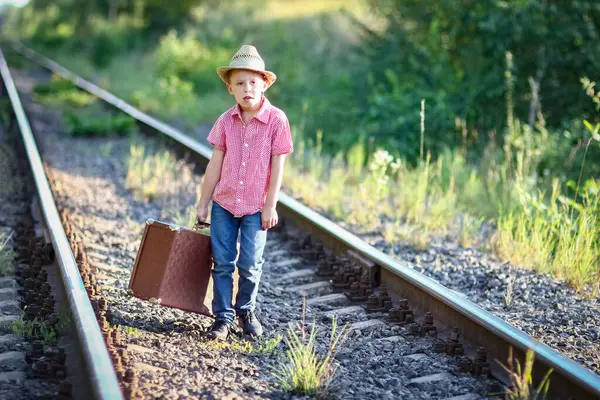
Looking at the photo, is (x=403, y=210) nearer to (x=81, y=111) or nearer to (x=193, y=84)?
→ (x=81, y=111)

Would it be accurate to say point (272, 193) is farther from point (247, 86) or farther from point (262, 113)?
point (247, 86)

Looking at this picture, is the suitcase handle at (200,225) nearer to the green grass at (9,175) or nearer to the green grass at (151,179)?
the green grass at (151,179)

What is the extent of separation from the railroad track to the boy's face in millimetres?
1198

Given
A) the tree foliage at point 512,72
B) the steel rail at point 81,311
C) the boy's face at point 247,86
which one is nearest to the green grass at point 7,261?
the steel rail at point 81,311

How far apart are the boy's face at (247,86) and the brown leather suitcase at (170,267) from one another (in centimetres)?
73

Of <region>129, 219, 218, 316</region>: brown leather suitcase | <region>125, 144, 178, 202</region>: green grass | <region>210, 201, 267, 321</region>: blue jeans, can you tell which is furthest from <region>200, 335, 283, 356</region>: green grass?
<region>125, 144, 178, 202</region>: green grass

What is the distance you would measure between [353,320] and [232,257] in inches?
30.0

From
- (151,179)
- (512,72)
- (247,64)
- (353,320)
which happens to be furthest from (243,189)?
(512,72)

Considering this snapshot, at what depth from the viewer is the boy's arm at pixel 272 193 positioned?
446 centimetres

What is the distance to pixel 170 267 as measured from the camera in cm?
453

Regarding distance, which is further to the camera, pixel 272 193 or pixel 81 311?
pixel 272 193

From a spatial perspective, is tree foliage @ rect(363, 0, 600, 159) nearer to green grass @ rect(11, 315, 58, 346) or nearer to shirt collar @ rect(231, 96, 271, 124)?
shirt collar @ rect(231, 96, 271, 124)

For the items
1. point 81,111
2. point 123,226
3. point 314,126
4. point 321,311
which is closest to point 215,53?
point 81,111

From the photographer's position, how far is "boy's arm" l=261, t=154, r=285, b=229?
446 centimetres
